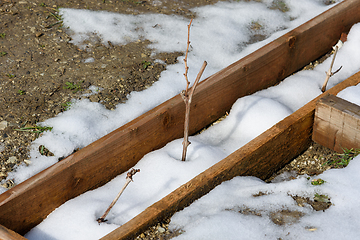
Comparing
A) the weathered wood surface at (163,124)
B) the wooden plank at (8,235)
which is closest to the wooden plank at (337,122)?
the weathered wood surface at (163,124)

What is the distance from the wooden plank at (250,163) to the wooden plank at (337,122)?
6 cm

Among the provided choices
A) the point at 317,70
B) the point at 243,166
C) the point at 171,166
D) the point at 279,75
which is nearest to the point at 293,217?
the point at 243,166

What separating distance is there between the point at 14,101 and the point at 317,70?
2.53 m

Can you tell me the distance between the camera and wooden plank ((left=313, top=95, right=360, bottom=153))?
2.50m

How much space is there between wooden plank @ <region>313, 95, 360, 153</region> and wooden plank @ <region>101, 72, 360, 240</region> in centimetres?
6

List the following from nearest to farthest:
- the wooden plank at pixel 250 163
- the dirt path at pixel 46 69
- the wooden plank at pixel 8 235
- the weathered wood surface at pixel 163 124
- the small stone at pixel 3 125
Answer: the wooden plank at pixel 8 235
the wooden plank at pixel 250 163
the weathered wood surface at pixel 163 124
the small stone at pixel 3 125
the dirt path at pixel 46 69

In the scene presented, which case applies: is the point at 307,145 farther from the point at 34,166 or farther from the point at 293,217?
the point at 34,166

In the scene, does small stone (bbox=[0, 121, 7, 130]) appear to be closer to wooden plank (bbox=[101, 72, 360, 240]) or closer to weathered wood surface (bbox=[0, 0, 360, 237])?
weathered wood surface (bbox=[0, 0, 360, 237])

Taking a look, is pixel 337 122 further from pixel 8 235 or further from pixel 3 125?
pixel 3 125

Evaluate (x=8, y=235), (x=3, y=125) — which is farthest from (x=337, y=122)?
(x=3, y=125)

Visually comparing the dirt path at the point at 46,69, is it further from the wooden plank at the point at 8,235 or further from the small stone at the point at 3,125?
the wooden plank at the point at 8,235

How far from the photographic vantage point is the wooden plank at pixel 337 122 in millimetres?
2502

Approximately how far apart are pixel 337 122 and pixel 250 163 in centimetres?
65

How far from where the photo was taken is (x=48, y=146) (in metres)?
2.82
